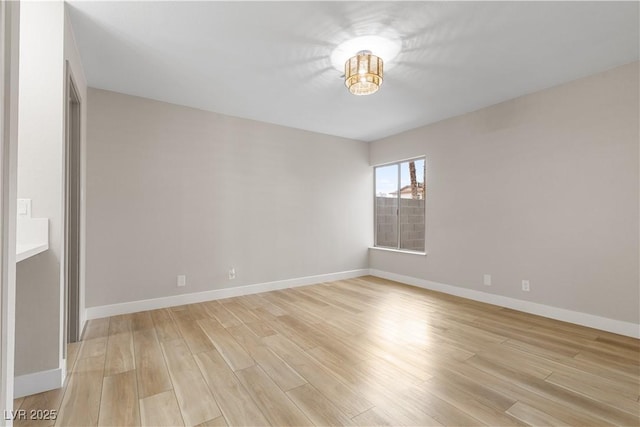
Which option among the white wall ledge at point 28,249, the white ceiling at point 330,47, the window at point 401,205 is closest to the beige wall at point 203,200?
the white ceiling at point 330,47

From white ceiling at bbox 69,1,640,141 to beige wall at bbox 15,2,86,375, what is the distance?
32cm

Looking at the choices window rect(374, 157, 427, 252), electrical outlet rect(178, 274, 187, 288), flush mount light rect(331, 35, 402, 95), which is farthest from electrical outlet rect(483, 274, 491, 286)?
electrical outlet rect(178, 274, 187, 288)

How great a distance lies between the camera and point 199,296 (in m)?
3.66

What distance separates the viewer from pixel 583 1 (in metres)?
1.86

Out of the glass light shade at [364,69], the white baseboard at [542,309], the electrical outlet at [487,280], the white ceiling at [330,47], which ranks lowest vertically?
the white baseboard at [542,309]

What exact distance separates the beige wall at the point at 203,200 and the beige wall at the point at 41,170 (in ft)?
4.57

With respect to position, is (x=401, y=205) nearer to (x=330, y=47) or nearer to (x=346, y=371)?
(x=330, y=47)

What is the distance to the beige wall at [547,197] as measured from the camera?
266 cm

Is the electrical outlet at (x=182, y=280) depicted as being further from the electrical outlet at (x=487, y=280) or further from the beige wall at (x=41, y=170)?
the electrical outlet at (x=487, y=280)

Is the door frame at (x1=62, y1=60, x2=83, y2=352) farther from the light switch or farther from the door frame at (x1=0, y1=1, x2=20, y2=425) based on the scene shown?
the door frame at (x1=0, y1=1, x2=20, y2=425)

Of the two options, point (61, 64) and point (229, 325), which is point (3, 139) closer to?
point (61, 64)

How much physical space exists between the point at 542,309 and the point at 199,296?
4061mm

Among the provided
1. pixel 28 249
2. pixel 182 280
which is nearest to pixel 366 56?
pixel 28 249

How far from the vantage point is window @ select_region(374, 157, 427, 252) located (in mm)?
4680
